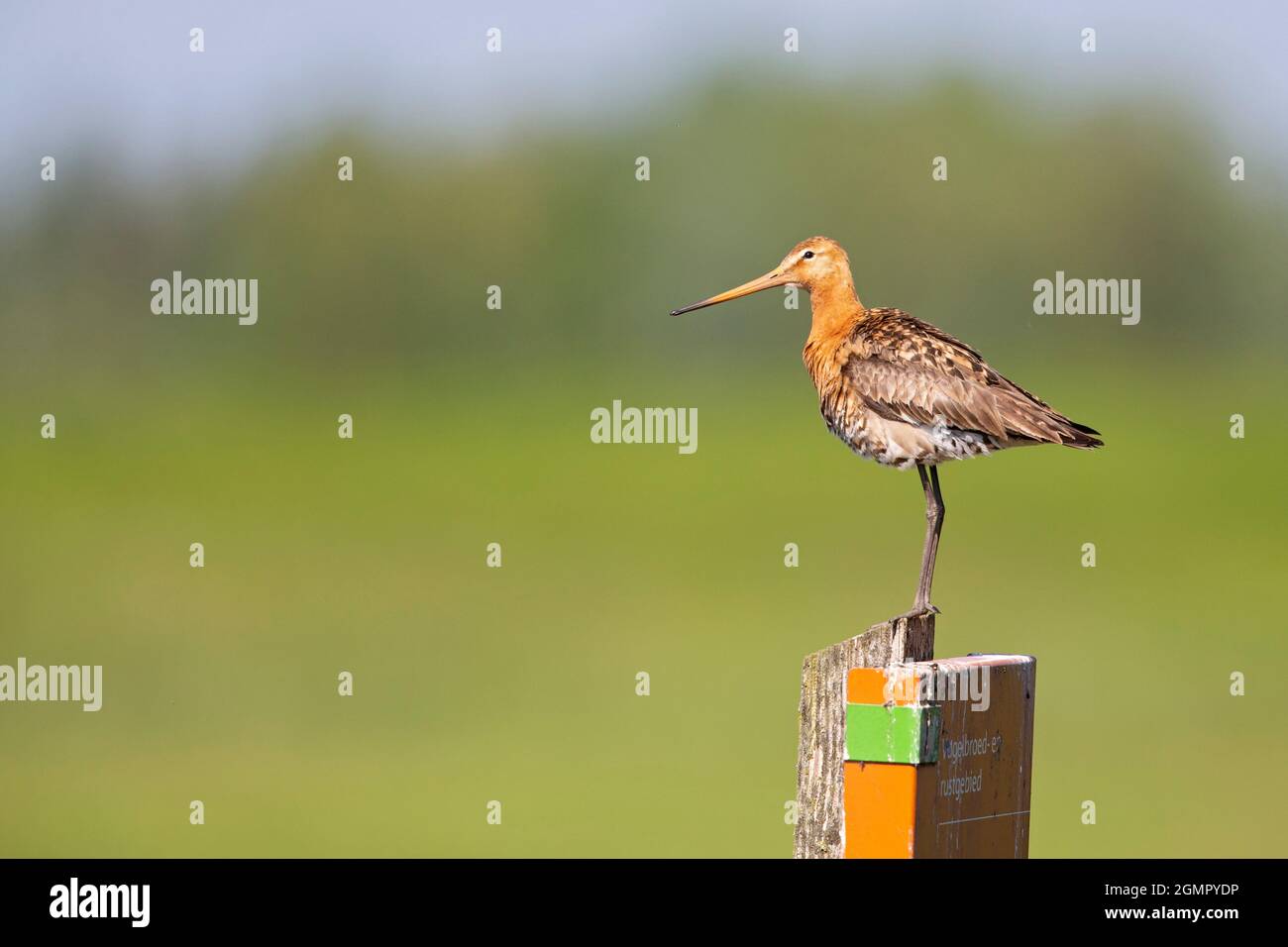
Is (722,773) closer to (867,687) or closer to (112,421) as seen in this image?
(867,687)

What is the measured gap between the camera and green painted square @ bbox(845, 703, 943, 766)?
8141 mm

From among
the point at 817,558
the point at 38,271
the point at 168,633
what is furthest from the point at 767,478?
the point at 38,271

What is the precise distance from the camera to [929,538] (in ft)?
35.4

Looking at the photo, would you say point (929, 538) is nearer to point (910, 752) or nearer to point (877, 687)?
point (877, 687)


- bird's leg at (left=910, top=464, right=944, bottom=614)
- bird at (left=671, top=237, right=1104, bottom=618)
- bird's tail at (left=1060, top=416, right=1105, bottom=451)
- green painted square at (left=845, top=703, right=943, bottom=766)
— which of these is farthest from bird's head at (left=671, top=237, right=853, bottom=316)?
green painted square at (left=845, top=703, right=943, bottom=766)

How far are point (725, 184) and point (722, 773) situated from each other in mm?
39675

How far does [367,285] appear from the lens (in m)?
60.2

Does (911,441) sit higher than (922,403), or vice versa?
(922,403)

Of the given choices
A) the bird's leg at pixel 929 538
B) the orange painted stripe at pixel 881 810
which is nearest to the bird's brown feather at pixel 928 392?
the bird's leg at pixel 929 538

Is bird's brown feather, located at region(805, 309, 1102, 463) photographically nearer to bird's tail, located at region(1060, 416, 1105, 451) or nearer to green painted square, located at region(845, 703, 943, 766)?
bird's tail, located at region(1060, 416, 1105, 451)

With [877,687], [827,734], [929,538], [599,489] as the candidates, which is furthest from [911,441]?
[599,489]

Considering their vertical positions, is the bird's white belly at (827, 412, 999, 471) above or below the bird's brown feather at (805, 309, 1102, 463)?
below

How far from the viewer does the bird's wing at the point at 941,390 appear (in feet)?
35.3

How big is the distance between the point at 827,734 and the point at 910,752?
0.64m
